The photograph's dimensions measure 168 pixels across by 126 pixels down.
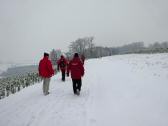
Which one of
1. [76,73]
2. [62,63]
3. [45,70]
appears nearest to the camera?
[76,73]

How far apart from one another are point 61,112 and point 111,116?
1.86 meters

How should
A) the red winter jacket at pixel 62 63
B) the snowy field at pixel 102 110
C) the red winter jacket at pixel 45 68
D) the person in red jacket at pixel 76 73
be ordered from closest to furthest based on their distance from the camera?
the snowy field at pixel 102 110 → the person in red jacket at pixel 76 73 → the red winter jacket at pixel 45 68 → the red winter jacket at pixel 62 63

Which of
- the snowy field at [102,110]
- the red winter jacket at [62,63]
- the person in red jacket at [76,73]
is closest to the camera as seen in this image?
Result: the snowy field at [102,110]

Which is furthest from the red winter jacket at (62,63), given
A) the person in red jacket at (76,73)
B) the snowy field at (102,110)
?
the snowy field at (102,110)

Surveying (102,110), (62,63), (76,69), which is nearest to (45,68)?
(76,69)

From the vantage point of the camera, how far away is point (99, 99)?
327 inches

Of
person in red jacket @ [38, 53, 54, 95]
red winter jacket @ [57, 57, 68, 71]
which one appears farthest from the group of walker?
red winter jacket @ [57, 57, 68, 71]

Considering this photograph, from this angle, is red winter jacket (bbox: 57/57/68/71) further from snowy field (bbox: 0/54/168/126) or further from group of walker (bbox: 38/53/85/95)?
snowy field (bbox: 0/54/168/126)

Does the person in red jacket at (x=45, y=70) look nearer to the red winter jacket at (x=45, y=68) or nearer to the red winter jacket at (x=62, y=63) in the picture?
the red winter jacket at (x=45, y=68)

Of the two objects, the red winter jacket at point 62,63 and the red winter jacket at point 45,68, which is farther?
the red winter jacket at point 62,63

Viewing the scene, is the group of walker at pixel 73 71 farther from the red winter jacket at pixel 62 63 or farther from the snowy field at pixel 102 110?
the red winter jacket at pixel 62 63

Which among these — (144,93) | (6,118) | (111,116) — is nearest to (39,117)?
(6,118)

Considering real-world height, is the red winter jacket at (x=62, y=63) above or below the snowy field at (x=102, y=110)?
above

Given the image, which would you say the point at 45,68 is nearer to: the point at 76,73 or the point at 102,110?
the point at 76,73
